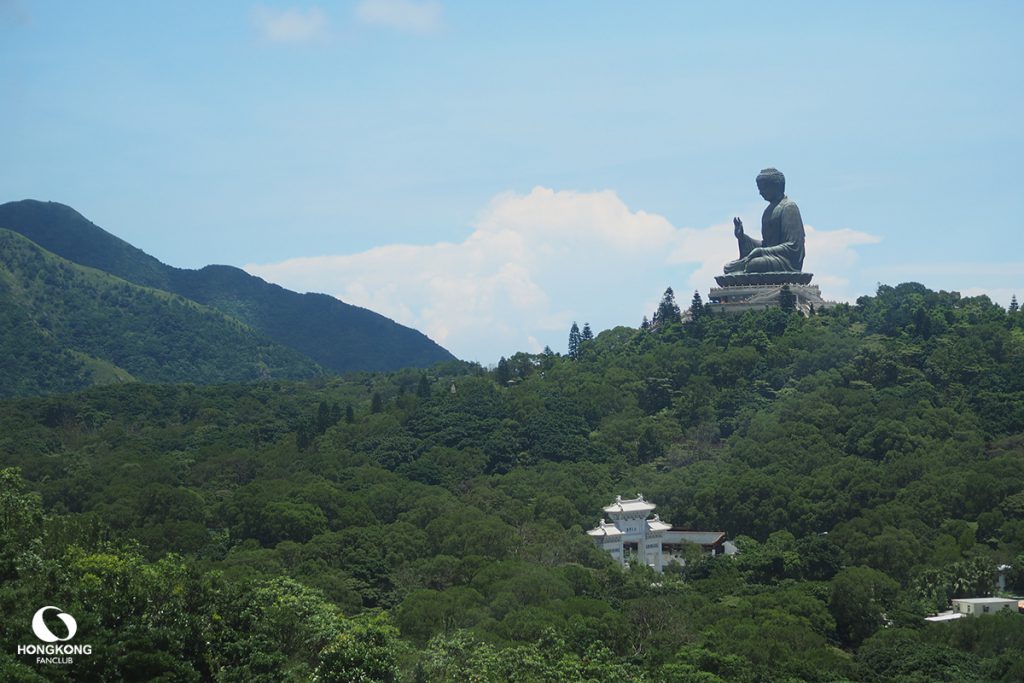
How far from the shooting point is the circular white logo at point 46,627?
86.2ft

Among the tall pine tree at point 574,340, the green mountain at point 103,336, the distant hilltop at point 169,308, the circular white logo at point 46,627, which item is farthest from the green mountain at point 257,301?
the circular white logo at point 46,627

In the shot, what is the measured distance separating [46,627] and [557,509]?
28.6m

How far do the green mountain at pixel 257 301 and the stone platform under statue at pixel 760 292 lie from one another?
310 feet

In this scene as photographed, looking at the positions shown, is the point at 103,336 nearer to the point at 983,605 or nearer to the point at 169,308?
the point at 169,308

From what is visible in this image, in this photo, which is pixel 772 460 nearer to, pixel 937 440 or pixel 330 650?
pixel 937 440

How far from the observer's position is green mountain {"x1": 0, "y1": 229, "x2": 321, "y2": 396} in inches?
4368

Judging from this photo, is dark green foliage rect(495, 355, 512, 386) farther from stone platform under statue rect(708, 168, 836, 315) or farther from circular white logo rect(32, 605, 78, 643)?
circular white logo rect(32, 605, 78, 643)

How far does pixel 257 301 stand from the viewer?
187 metres

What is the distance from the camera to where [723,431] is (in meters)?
64.3

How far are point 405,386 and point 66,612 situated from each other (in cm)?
5750

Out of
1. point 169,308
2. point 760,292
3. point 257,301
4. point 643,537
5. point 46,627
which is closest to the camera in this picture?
point 46,627

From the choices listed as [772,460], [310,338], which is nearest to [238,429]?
[772,460]

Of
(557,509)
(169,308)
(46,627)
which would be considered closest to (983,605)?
(557,509)

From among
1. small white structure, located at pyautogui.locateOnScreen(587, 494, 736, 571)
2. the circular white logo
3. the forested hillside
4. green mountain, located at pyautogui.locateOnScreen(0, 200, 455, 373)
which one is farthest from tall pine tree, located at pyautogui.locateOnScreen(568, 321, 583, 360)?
green mountain, located at pyautogui.locateOnScreen(0, 200, 455, 373)
